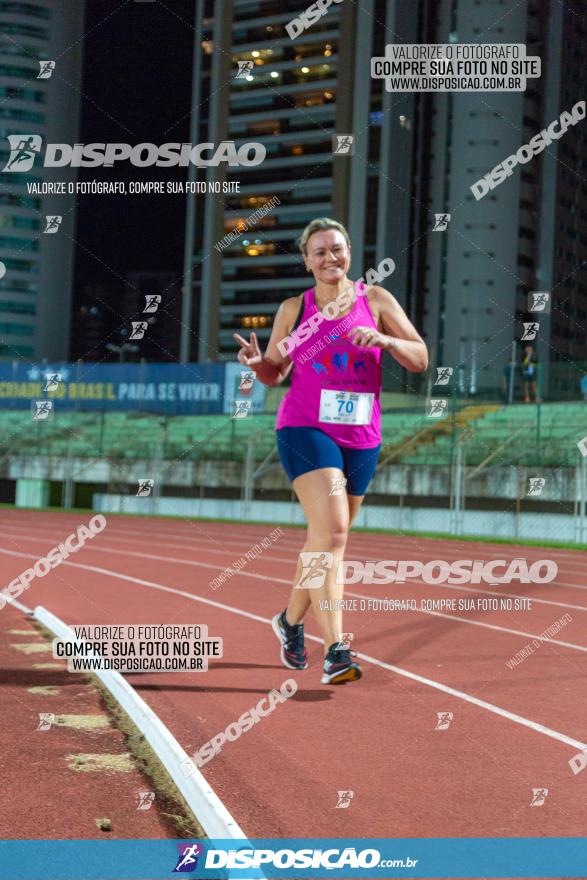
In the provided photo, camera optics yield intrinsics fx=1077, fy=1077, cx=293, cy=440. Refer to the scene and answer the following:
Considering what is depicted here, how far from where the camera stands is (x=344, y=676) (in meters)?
4.66

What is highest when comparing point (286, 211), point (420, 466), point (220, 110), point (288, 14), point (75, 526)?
point (288, 14)

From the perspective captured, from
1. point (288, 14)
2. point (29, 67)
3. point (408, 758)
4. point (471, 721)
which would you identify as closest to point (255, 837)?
point (408, 758)

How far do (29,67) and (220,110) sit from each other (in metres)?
23.0

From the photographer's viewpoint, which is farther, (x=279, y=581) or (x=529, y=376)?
(x=529, y=376)

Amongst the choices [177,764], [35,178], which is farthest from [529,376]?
[35,178]

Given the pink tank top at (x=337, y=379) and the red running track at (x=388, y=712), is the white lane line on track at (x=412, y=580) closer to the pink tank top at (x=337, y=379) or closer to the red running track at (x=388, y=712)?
the red running track at (x=388, y=712)

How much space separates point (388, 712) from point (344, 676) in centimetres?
24

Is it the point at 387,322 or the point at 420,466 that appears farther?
the point at 420,466

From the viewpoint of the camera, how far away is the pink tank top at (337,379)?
440cm

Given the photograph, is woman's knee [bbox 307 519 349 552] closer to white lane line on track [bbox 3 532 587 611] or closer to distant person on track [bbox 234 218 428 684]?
distant person on track [bbox 234 218 428 684]

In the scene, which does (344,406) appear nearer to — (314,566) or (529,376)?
(314,566)

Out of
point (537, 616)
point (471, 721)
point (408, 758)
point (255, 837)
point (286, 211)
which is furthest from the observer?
point (286, 211)

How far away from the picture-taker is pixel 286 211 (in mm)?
97438

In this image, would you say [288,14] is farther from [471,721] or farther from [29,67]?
[471,721]
